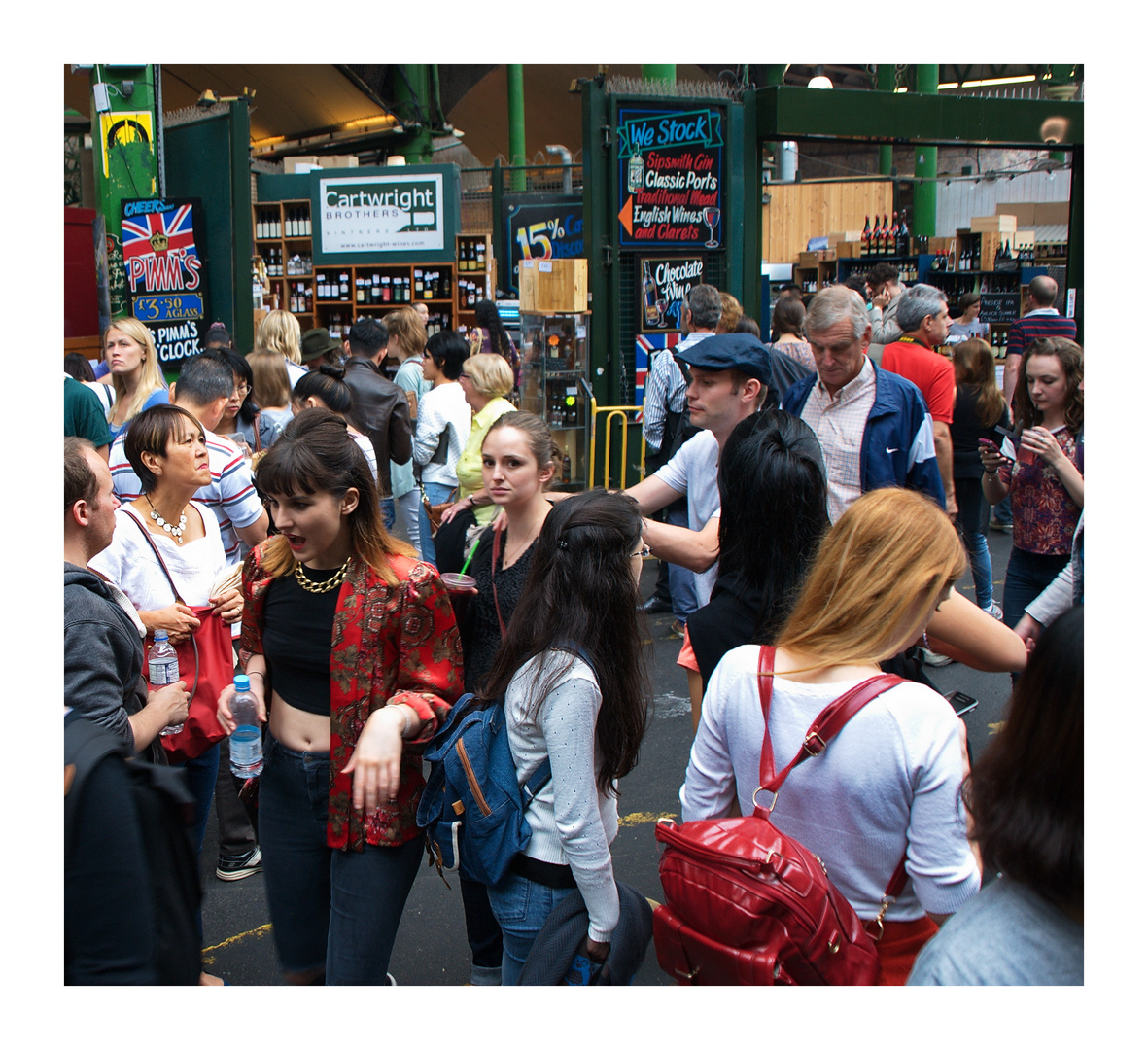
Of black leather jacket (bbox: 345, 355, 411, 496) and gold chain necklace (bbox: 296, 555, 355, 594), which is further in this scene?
black leather jacket (bbox: 345, 355, 411, 496)

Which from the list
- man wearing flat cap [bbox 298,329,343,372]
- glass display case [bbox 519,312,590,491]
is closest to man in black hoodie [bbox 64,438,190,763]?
man wearing flat cap [bbox 298,329,343,372]

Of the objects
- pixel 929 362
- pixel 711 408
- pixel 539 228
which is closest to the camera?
pixel 711 408

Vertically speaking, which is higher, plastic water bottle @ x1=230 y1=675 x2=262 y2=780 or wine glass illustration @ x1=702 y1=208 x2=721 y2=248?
wine glass illustration @ x1=702 y1=208 x2=721 y2=248

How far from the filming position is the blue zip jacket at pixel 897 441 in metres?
4.16

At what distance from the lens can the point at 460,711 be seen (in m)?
2.36

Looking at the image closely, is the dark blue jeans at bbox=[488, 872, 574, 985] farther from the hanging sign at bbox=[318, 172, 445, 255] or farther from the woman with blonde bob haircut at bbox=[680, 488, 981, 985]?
the hanging sign at bbox=[318, 172, 445, 255]

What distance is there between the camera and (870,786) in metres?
1.79

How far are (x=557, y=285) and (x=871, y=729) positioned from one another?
7944 millimetres

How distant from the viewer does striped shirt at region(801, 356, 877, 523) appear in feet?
13.9

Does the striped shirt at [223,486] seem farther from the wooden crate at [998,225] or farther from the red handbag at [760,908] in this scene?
the wooden crate at [998,225]

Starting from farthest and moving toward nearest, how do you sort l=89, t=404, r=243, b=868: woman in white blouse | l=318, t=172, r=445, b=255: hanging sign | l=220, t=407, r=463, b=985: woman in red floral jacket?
l=318, t=172, r=445, b=255: hanging sign, l=89, t=404, r=243, b=868: woman in white blouse, l=220, t=407, r=463, b=985: woman in red floral jacket

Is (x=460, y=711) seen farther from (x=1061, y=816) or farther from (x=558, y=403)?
(x=558, y=403)

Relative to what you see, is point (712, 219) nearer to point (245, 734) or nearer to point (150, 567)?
point (150, 567)

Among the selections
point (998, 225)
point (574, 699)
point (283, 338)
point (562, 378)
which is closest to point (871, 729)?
point (574, 699)
